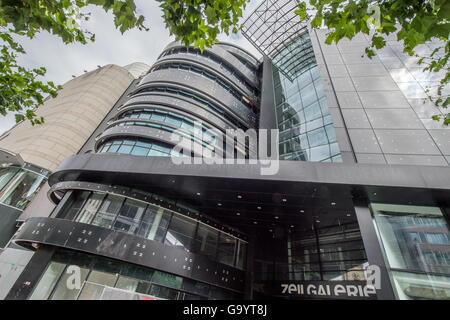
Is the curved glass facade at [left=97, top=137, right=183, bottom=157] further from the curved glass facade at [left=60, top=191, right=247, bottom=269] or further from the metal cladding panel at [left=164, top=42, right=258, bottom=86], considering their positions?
the metal cladding panel at [left=164, top=42, right=258, bottom=86]

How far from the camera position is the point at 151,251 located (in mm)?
12078

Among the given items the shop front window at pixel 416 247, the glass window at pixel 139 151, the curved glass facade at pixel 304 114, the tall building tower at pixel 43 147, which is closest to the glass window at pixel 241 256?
the curved glass facade at pixel 304 114

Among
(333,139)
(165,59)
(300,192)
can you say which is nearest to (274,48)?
(165,59)

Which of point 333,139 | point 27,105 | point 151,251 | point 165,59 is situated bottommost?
point 151,251

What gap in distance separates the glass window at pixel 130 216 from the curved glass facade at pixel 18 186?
1728 centimetres

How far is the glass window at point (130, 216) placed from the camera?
12711 millimetres

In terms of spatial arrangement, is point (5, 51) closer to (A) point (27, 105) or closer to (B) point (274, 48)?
(A) point (27, 105)

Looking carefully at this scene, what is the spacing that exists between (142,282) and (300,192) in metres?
10.0

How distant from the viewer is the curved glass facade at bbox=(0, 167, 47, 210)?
71.2ft

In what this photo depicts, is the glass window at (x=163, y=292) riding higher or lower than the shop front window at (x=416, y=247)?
lower

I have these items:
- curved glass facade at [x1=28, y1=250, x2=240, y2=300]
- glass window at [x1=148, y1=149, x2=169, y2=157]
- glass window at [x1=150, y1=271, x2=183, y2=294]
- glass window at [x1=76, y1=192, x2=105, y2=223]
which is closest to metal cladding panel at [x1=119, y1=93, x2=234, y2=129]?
glass window at [x1=148, y1=149, x2=169, y2=157]

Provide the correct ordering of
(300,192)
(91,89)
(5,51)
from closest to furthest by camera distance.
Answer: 1. (5,51)
2. (300,192)
3. (91,89)

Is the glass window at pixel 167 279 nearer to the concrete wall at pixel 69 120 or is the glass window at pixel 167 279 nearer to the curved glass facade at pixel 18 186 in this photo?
the curved glass facade at pixel 18 186

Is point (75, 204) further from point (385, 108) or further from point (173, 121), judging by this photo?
point (385, 108)
